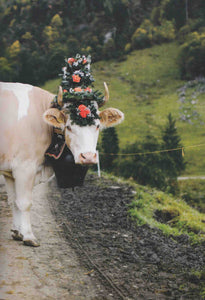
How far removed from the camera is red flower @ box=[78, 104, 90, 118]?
11.5ft

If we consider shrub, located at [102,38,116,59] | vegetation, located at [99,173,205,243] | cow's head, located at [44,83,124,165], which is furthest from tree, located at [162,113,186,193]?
cow's head, located at [44,83,124,165]

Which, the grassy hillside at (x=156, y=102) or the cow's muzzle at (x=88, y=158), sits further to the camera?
the grassy hillside at (x=156, y=102)

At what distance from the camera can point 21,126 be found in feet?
11.9

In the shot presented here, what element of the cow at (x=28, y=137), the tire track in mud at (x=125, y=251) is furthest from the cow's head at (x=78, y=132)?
the tire track in mud at (x=125, y=251)

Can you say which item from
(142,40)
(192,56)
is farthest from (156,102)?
(142,40)

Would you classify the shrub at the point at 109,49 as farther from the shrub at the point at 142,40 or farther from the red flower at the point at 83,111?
the red flower at the point at 83,111

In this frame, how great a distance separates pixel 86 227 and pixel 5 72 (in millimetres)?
3849

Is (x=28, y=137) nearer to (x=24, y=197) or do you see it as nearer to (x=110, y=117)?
(x=24, y=197)

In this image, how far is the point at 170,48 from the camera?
21250 millimetres

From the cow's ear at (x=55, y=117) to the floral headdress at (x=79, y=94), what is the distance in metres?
0.10

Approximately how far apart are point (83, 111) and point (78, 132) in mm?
227

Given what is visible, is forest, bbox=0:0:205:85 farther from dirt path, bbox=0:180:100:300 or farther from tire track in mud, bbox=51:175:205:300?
dirt path, bbox=0:180:100:300

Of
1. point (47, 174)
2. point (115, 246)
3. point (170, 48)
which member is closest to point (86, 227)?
point (115, 246)

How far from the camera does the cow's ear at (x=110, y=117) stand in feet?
12.8
